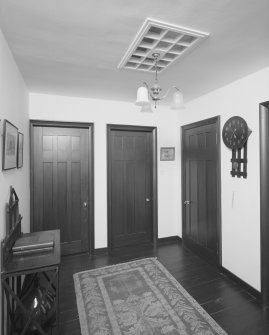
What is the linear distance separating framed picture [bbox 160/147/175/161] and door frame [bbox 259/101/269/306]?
68.1 inches

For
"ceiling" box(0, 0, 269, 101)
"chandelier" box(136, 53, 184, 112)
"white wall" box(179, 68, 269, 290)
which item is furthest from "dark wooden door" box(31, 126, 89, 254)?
"white wall" box(179, 68, 269, 290)

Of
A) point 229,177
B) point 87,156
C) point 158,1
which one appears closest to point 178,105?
point 158,1

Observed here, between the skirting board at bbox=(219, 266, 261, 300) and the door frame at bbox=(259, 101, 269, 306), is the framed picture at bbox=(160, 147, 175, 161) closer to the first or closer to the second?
the door frame at bbox=(259, 101, 269, 306)

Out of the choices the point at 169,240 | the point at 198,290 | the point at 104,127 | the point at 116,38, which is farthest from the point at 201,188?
the point at 116,38

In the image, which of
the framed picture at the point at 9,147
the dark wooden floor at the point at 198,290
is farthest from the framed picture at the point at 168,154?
the framed picture at the point at 9,147

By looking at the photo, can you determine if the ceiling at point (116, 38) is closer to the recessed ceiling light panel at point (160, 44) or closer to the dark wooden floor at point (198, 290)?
the recessed ceiling light panel at point (160, 44)

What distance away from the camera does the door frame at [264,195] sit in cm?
221

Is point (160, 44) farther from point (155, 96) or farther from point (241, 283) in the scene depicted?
point (241, 283)

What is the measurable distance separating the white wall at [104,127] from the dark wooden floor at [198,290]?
449 mm

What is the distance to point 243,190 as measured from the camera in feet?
8.29

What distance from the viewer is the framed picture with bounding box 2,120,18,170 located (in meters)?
1.62

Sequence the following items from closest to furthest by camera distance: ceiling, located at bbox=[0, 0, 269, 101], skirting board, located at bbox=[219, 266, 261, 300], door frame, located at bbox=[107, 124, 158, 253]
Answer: ceiling, located at bbox=[0, 0, 269, 101]
skirting board, located at bbox=[219, 266, 261, 300]
door frame, located at bbox=[107, 124, 158, 253]

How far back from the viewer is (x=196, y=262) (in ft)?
10.3

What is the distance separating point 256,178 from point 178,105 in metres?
1.23
